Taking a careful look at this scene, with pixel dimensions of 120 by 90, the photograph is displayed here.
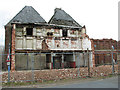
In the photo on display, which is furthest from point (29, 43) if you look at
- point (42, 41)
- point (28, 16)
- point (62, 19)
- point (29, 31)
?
point (62, 19)

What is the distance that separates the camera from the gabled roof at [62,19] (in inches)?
840

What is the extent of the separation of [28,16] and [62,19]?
243 inches

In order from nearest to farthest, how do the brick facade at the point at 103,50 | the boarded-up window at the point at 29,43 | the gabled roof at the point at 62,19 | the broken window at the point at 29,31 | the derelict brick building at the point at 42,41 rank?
the derelict brick building at the point at 42,41, the boarded-up window at the point at 29,43, the broken window at the point at 29,31, the gabled roof at the point at 62,19, the brick facade at the point at 103,50

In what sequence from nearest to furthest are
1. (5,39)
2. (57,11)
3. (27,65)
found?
(27,65) < (5,39) < (57,11)

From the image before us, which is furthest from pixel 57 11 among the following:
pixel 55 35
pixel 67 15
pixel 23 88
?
pixel 23 88

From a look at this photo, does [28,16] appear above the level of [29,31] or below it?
above

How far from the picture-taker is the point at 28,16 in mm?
19219

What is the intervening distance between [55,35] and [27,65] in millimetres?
6147

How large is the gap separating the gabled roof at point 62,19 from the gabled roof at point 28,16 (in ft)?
9.37

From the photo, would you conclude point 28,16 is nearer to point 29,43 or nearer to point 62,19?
point 29,43

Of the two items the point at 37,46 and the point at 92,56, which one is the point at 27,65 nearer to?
the point at 37,46

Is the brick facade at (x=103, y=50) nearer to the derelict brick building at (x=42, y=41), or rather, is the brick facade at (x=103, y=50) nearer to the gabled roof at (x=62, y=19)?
the derelict brick building at (x=42, y=41)

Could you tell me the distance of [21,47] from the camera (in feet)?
54.3

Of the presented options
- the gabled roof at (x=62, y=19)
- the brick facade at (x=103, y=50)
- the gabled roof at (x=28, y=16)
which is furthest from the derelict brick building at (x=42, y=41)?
the brick facade at (x=103, y=50)
